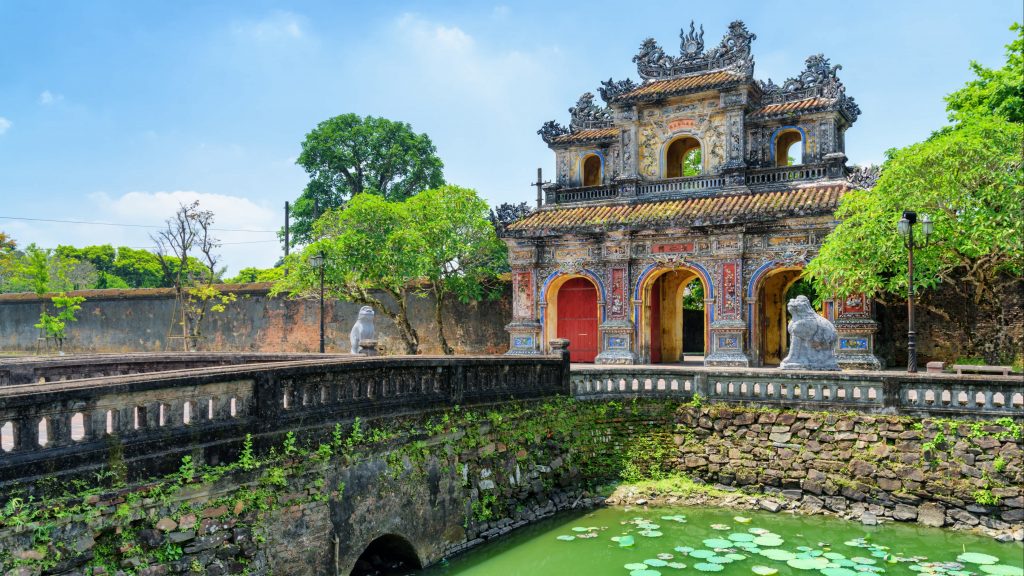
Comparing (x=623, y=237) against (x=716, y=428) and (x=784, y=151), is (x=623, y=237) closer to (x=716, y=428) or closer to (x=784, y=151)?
(x=784, y=151)

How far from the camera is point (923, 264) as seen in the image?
1580 cm

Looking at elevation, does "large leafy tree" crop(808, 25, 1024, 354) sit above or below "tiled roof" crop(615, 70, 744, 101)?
below

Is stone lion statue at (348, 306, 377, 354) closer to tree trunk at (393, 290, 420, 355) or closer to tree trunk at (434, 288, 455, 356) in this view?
tree trunk at (434, 288, 455, 356)

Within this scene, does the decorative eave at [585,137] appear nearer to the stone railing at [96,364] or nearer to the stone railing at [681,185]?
the stone railing at [681,185]

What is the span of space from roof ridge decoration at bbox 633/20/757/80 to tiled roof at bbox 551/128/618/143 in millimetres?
1883

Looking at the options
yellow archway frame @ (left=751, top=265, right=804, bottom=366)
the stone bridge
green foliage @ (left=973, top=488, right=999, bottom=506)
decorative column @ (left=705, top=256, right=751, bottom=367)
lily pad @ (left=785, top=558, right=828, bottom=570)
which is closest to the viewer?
the stone bridge

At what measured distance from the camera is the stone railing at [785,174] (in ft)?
65.4

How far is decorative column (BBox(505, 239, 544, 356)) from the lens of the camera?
2214cm

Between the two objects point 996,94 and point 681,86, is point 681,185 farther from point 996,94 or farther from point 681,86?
point 996,94

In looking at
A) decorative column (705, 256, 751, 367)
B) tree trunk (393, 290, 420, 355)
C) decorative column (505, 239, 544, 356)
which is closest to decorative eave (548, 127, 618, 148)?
decorative column (505, 239, 544, 356)

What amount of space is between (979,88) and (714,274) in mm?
9062

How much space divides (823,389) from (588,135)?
41.8 feet

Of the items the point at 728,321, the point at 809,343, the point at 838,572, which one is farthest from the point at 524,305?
the point at 838,572

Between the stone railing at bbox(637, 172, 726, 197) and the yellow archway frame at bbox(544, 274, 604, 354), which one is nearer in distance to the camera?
the stone railing at bbox(637, 172, 726, 197)
